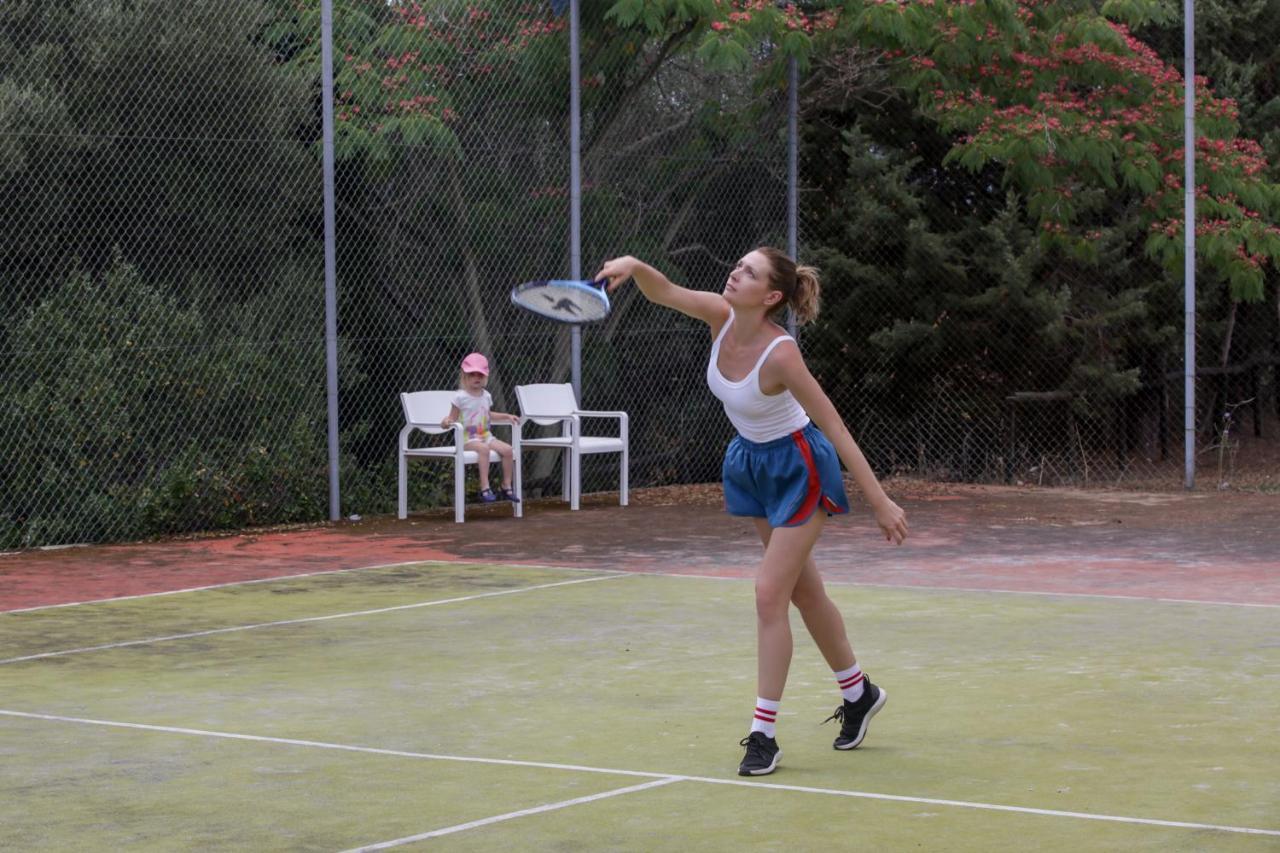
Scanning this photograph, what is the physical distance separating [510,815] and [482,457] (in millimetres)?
8907

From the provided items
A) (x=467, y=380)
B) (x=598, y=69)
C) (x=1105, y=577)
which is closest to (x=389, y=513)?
(x=467, y=380)

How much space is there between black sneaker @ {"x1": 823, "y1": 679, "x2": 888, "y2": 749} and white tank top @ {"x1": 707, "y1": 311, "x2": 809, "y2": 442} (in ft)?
2.78

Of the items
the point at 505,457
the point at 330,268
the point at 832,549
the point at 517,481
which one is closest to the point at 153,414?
the point at 330,268

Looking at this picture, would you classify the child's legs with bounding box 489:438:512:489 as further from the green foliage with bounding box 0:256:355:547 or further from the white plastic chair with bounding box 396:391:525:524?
the green foliage with bounding box 0:256:355:547

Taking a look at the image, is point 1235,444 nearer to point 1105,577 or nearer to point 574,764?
point 1105,577

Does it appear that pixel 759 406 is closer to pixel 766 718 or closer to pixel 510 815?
pixel 766 718

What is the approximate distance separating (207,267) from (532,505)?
3364 millimetres

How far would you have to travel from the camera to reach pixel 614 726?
6676 mm

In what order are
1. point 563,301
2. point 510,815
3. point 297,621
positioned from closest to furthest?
point 510,815 < point 563,301 < point 297,621

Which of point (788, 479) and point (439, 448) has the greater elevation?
point (788, 479)

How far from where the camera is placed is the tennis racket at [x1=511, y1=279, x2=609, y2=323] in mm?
6418

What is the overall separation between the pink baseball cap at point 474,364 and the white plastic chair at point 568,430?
2.28 feet

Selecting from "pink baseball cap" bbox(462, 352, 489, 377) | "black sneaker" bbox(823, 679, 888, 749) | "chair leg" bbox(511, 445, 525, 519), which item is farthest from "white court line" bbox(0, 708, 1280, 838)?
"chair leg" bbox(511, 445, 525, 519)

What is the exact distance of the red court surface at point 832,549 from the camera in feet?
35.3
